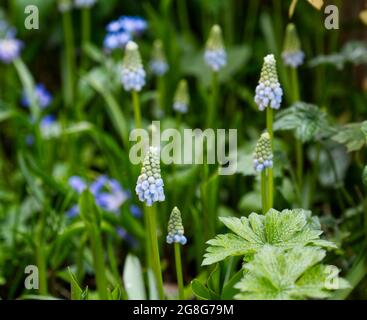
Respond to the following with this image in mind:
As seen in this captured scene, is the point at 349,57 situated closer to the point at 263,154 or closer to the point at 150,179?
the point at 263,154

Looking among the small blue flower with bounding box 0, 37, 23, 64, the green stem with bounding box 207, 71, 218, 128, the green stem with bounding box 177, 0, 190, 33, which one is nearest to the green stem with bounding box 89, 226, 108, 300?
the green stem with bounding box 207, 71, 218, 128

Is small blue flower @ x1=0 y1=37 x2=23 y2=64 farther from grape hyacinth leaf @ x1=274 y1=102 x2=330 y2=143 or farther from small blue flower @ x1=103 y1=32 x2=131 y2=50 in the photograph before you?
grape hyacinth leaf @ x1=274 y1=102 x2=330 y2=143

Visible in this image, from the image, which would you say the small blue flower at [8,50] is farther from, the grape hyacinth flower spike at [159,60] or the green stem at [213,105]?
the green stem at [213,105]

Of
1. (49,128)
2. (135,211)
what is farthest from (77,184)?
(49,128)

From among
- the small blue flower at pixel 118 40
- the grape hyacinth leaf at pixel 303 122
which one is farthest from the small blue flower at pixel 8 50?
the grape hyacinth leaf at pixel 303 122
